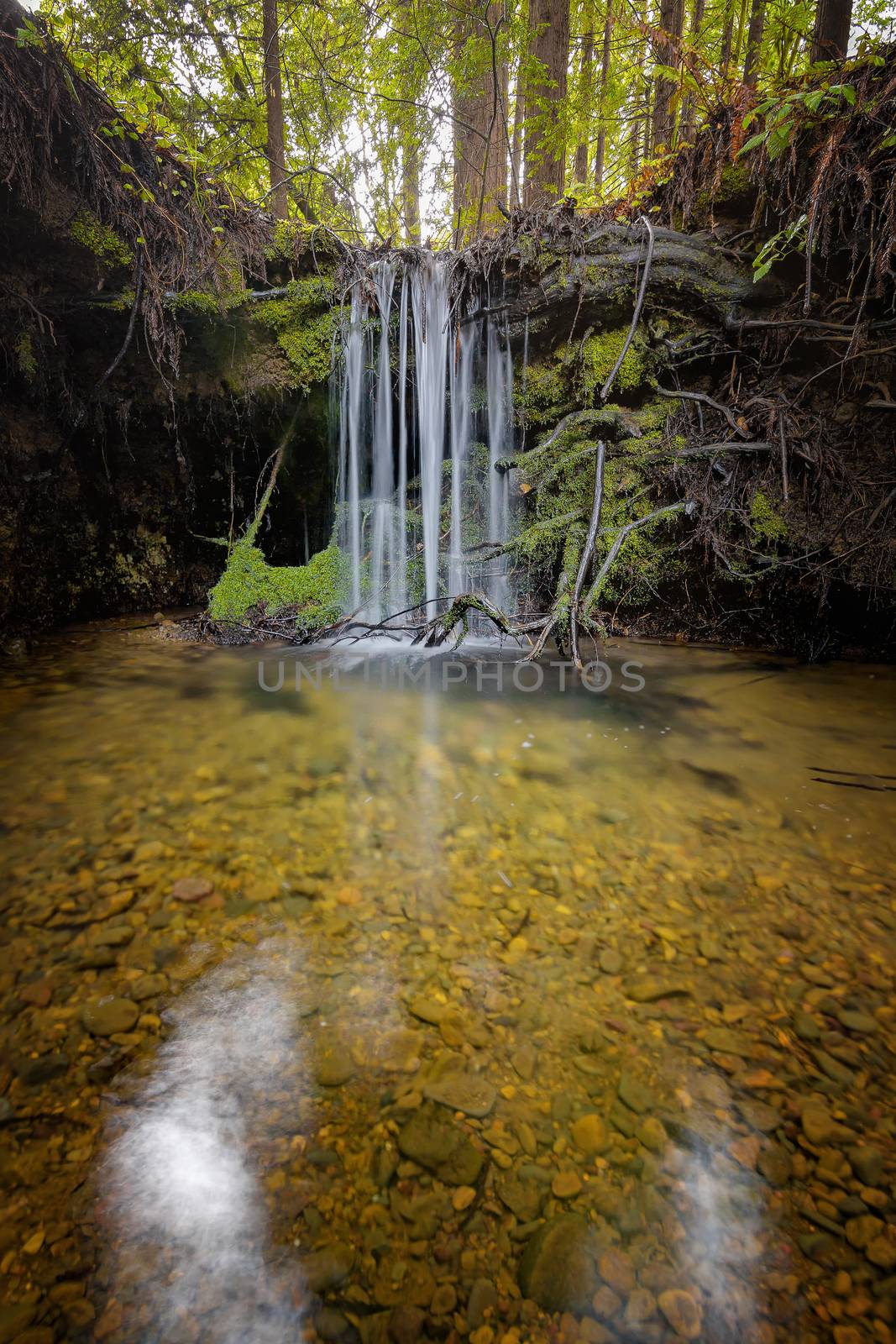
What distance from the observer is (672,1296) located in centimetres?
100

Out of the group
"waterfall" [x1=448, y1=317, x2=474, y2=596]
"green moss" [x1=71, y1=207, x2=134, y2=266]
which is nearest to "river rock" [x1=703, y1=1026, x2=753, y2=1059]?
"waterfall" [x1=448, y1=317, x2=474, y2=596]

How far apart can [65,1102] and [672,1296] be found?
4.19 ft

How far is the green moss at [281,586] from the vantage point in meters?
6.09

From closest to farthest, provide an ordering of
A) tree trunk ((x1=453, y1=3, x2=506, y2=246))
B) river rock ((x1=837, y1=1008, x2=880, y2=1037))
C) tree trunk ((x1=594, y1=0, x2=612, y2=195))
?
1. river rock ((x1=837, y1=1008, x2=880, y2=1037))
2. tree trunk ((x1=594, y1=0, x2=612, y2=195))
3. tree trunk ((x1=453, y1=3, x2=506, y2=246))

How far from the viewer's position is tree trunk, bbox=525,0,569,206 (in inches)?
272

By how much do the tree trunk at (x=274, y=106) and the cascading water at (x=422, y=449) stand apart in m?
2.30

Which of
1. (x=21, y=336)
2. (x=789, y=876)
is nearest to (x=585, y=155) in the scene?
(x=21, y=336)

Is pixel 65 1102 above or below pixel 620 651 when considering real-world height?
below

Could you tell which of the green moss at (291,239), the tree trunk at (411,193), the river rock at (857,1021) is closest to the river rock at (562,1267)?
the river rock at (857,1021)

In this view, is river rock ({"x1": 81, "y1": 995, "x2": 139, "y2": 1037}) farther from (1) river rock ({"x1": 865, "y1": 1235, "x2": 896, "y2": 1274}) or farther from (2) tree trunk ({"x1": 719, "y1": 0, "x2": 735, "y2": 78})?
(2) tree trunk ({"x1": 719, "y1": 0, "x2": 735, "y2": 78})

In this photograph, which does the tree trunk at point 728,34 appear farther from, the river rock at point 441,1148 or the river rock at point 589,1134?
the river rock at point 441,1148

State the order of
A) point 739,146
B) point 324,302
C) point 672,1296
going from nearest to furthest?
point 672,1296
point 739,146
point 324,302

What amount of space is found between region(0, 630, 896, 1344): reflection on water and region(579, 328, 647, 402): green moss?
14.5 feet

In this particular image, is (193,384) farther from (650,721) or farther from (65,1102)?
(65,1102)
